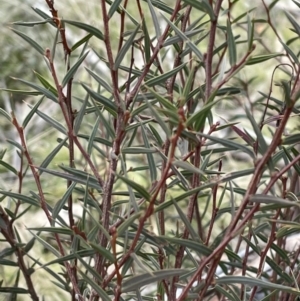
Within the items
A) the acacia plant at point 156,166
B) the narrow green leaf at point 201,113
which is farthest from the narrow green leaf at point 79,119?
the narrow green leaf at point 201,113

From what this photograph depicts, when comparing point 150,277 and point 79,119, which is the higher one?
point 79,119

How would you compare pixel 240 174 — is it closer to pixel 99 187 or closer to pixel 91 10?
pixel 99 187

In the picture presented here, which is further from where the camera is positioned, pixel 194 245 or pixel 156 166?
pixel 156 166

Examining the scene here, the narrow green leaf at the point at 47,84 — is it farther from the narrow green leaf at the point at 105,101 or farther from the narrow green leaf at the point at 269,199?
the narrow green leaf at the point at 269,199

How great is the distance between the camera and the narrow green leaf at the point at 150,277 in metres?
0.28

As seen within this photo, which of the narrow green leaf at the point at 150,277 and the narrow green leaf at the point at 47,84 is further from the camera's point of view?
the narrow green leaf at the point at 47,84

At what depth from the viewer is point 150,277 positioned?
11.0 inches

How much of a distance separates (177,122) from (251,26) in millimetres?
91

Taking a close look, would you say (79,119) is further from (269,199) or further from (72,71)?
(269,199)

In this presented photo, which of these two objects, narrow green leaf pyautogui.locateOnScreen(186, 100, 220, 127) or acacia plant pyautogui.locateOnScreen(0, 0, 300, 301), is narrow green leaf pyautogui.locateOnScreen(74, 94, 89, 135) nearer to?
acacia plant pyautogui.locateOnScreen(0, 0, 300, 301)

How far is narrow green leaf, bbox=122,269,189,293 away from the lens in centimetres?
28

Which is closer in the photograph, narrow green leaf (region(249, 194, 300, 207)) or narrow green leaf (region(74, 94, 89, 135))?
narrow green leaf (region(249, 194, 300, 207))

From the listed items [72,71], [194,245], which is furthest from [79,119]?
[194,245]


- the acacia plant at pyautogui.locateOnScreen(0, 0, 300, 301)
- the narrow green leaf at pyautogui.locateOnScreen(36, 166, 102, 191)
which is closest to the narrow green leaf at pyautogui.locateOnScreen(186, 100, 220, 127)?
the acacia plant at pyautogui.locateOnScreen(0, 0, 300, 301)
